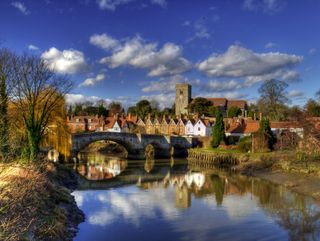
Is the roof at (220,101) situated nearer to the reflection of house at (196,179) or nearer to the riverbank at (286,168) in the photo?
the riverbank at (286,168)

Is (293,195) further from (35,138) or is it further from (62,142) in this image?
(62,142)

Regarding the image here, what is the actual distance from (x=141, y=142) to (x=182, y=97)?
1786 inches

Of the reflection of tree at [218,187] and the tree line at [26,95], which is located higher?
the tree line at [26,95]

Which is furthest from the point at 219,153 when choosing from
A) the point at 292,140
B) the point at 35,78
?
the point at 35,78

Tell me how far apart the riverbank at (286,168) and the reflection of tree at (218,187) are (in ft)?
12.6

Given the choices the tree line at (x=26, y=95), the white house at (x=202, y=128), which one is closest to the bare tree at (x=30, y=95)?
the tree line at (x=26, y=95)

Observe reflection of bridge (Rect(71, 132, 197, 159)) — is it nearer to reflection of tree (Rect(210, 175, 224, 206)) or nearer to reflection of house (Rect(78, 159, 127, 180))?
reflection of house (Rect(78, 159, 127, 180))

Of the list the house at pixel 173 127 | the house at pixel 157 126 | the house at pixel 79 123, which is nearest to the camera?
the house at pixel 173 127

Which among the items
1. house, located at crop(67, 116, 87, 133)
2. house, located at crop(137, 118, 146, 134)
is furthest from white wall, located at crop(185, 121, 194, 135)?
house, located at crop(67, 116, 87, 133)

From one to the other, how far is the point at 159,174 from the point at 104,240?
2452 centimetres

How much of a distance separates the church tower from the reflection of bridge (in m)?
38.6

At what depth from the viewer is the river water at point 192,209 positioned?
17844 millimetres

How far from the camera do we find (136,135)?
195ft

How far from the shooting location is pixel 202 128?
7281 cm
